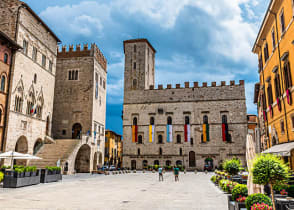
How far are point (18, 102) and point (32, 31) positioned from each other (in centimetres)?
821

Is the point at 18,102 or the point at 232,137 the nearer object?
the point at 18,102

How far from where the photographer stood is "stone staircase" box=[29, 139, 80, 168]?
2753 cm

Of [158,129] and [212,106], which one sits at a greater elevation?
[212,106]

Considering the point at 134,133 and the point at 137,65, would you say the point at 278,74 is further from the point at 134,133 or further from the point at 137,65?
the point at 137,65

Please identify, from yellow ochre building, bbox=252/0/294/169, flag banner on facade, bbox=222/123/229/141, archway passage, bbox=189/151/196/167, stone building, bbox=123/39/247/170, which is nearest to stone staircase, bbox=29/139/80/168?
stone building, bbox=123/39/247/170

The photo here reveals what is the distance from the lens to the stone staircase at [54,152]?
27531mm

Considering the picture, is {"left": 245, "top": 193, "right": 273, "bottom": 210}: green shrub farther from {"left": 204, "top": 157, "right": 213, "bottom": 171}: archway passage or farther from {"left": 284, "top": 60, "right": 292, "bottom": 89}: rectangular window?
{"left": 204, "top": 157, "right": 213, "bottom": 171}: archway passage

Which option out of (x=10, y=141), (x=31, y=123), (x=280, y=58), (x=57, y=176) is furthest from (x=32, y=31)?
(x=280, y=58)

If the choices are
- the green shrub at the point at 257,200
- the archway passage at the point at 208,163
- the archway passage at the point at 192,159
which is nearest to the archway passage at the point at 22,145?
the green shrub at the point at 257,200

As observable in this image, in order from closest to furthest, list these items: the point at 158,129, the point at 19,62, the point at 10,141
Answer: the point at 10,141, the point at 19,62, the point at 158,129

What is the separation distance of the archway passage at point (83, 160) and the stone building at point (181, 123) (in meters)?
12.2

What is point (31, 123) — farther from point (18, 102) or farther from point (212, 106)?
point (212, 106)

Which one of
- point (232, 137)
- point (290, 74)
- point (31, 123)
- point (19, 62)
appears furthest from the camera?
point (232, 137)

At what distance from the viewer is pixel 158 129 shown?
4656cm
